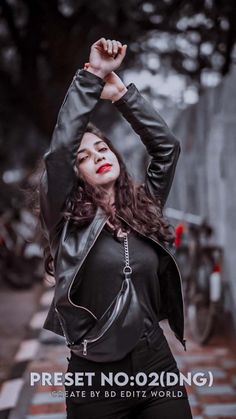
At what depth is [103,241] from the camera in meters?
1.88

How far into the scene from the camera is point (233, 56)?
483 centimetres

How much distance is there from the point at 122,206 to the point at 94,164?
17 cm

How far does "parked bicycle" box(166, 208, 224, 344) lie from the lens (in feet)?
14.5

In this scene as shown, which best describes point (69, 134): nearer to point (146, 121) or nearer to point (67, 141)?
point (67, 141)

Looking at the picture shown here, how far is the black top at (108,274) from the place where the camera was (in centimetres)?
185

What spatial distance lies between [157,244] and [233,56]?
3273 mm

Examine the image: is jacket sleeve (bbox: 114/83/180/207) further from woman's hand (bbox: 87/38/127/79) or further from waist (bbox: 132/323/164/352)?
waist (bbox: 132/323/164/352)

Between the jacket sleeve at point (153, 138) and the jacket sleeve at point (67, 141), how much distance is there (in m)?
0.21

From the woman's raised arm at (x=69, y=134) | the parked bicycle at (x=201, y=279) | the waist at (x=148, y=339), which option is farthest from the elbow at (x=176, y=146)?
the parked bicycle at (x=201, y=279)

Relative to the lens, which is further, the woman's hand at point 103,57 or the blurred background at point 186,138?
the blurred background at point 186,138

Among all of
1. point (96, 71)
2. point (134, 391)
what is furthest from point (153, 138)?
point (134, 391)

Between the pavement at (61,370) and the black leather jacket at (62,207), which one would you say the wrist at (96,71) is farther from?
the pavement at (61,370)

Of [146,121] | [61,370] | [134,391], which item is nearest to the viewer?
[134,391]

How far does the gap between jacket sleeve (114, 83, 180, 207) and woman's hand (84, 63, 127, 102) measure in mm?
16
